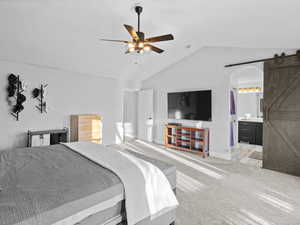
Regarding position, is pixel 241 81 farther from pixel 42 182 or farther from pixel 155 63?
pixel 42 182

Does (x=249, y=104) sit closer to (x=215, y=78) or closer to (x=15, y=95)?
(x=215, y=78)

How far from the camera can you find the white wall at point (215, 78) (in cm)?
412

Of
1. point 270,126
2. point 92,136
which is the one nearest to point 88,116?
point 92,136

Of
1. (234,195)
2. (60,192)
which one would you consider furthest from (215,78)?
(60,192)

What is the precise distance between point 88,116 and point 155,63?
2.62 metres

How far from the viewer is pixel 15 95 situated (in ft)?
12.6

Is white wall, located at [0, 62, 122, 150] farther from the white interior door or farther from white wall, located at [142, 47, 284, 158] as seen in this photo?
white wall, located at [142, 47, 284, 158]

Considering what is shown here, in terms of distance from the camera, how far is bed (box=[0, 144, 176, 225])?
0.99 meters

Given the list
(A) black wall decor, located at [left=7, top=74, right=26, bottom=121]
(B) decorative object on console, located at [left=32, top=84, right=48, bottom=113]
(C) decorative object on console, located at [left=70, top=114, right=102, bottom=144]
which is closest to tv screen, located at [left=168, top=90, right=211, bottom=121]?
(C) decorative object on console, located at [left=70, top=114, right=102, bottom=144]

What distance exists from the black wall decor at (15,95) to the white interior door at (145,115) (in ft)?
12.0

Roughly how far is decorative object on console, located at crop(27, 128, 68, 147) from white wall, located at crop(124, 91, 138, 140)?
9.17 feet

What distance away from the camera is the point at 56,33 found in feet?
10.6

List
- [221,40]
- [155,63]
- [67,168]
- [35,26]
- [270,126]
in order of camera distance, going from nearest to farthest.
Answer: [67,168]
[35,26]
[270,126]
[221,40]
[155,63]

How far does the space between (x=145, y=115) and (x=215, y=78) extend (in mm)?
2887
